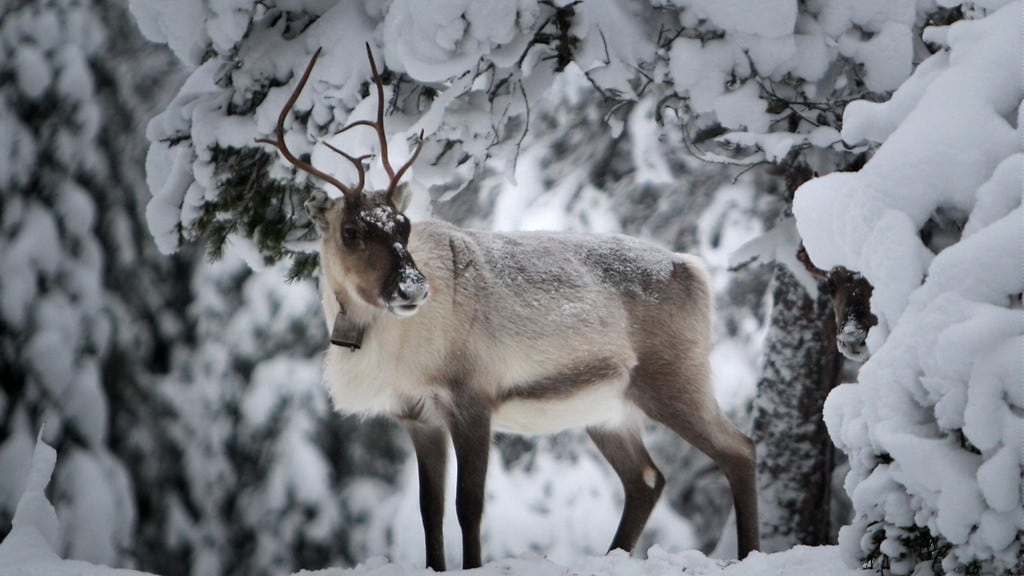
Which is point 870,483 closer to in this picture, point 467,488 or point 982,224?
point 982,224

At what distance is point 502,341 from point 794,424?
7.29ft

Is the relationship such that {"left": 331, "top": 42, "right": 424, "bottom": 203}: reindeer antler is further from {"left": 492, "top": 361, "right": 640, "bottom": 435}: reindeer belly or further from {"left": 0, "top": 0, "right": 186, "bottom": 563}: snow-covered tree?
{"left": 0, "top": 0, "right": 186, "bottom": 563}: snow-covered tree

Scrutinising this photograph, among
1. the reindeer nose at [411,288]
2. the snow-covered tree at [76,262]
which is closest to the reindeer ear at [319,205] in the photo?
the reindeer nose at [411,288]

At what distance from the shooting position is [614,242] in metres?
5.25

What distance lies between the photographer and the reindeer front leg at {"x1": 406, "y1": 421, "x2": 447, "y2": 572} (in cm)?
450

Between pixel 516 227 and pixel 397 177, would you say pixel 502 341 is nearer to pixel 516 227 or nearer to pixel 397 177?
pixel 397 177

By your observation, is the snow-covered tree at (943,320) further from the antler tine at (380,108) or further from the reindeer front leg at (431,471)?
the reindeer front leg at (431,471)

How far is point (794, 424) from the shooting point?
19.3ft

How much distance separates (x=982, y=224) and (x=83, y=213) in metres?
4.95

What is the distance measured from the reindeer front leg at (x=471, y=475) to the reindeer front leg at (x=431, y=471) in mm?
205

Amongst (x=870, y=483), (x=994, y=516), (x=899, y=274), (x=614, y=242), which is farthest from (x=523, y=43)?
(x=994, y=516)

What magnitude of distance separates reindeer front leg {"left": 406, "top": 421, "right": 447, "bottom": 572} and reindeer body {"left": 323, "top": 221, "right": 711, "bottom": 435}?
110mm

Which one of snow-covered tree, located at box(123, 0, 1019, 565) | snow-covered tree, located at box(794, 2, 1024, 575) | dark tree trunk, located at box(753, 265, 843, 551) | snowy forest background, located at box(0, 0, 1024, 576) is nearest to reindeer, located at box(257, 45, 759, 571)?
snow-covered tree, located at box(123, 0, 1019, 565)

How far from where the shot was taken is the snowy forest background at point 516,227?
234cm
